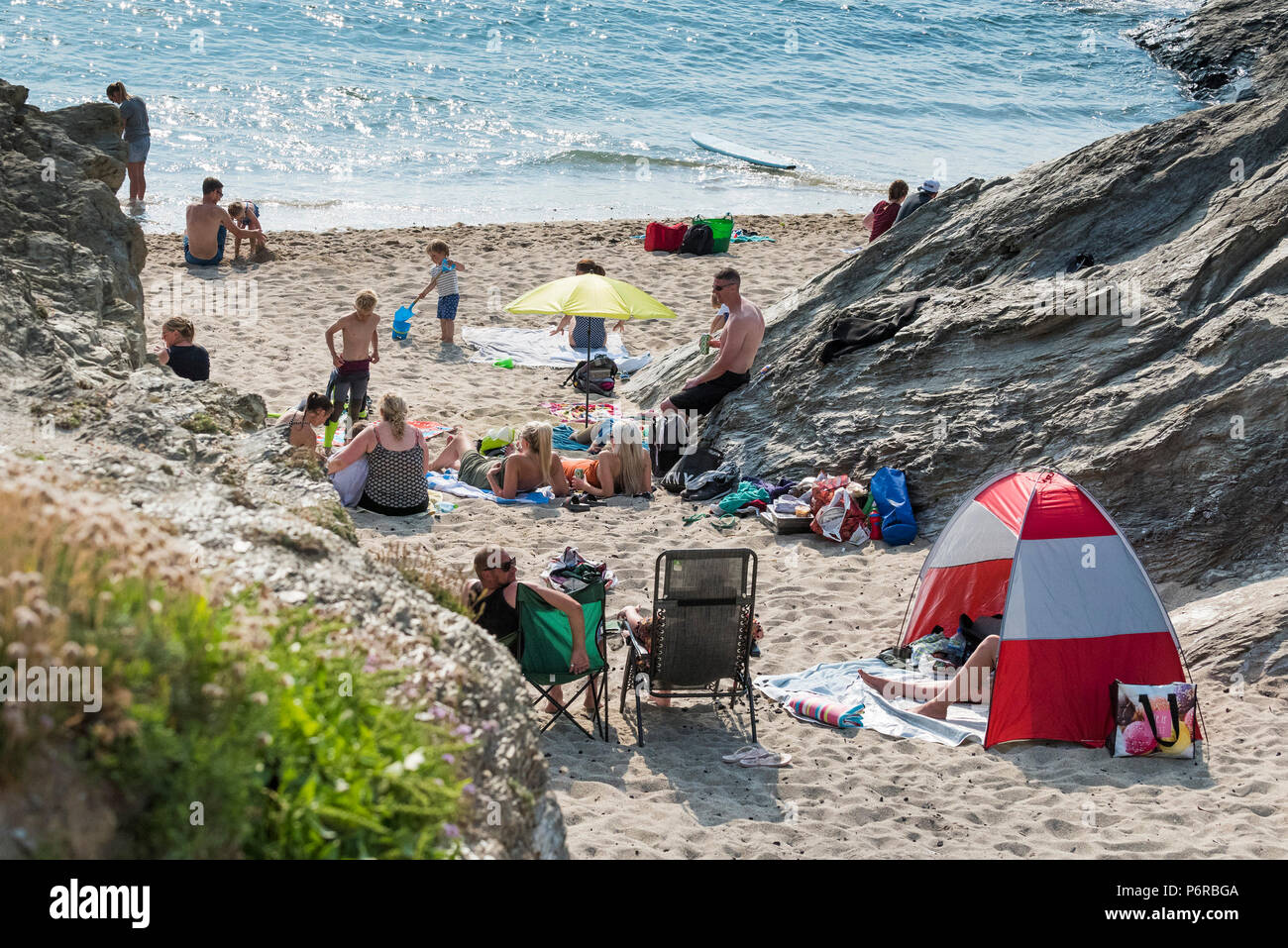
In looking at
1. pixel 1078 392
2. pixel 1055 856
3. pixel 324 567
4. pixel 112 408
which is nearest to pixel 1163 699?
pixel 1055 856

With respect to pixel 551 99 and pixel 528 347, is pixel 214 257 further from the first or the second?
pixel 551 99

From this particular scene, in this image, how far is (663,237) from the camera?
52.3 feet

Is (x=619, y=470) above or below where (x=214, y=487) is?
below

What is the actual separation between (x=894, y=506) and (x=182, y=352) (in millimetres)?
5543

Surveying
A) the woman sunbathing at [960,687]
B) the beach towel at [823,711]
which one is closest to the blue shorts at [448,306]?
the beach towel at [823,711]

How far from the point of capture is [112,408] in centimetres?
464

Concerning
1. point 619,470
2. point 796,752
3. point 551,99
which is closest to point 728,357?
point 619,470

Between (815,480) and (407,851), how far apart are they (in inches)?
253

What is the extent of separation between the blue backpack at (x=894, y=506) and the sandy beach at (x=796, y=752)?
0.12 meters

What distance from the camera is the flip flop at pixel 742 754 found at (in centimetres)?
566

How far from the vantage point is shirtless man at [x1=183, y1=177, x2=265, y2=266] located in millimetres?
13461

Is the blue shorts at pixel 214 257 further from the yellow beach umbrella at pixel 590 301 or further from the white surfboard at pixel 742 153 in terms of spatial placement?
the white surfboard at pixel 742 153

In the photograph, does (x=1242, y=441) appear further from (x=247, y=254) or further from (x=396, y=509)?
(x=247, y=254)

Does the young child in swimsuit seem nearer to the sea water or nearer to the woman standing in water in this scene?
the woman standing in water
